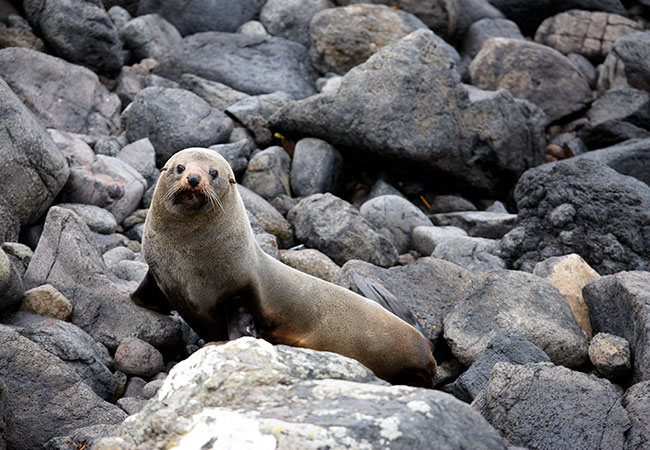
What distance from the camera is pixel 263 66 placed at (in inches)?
549

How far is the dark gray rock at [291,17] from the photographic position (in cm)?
1542

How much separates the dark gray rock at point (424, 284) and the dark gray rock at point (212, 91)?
5.62m

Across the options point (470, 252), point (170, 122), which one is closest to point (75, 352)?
point (470, 252)

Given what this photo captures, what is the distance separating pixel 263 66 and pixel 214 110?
2.83m

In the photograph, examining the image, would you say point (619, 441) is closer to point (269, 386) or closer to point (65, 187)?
point (269, 386)

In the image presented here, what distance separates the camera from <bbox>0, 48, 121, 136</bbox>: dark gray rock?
35.0 feet

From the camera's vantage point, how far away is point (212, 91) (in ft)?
41.7

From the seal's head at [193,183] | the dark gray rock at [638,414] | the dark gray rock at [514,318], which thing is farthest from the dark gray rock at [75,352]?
the dark gray rock at [638,414]

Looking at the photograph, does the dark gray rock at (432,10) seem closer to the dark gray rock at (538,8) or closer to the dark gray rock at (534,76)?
the dark gray rock at (534,76)

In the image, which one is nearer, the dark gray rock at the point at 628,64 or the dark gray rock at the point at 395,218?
the dark gray rock at the point at 395,218

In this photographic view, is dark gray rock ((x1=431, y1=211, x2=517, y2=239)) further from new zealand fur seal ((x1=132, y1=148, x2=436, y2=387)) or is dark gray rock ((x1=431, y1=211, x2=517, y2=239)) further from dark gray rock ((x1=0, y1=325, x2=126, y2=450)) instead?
dark gray rock ((x1=0, y1=325, x2=126, y2=450))

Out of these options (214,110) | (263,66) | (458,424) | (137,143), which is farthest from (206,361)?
(263,66)

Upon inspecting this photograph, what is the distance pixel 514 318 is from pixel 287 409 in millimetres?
4429

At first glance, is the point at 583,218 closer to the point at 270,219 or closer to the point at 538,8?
the point at 270,219
